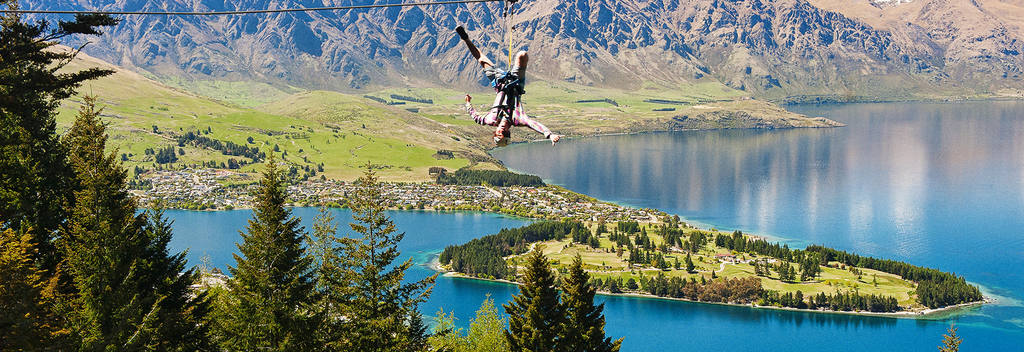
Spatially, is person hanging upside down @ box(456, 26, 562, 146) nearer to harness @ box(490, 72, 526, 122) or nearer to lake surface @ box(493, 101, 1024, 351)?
harness @ box(490, 72, 526, 122)

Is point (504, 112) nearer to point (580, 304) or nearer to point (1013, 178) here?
point (580, 304)

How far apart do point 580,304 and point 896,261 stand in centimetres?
8388

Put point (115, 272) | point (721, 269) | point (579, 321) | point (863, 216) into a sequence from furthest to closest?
point (863, 216)
point (721, 269)
point (579, 321)
point (115, 272)

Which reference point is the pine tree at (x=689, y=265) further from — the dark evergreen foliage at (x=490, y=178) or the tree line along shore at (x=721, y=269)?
the dark evergreen foliage at (x=490, y=178)

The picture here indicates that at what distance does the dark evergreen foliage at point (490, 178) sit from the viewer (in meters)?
166

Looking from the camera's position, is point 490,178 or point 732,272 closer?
point 732,272

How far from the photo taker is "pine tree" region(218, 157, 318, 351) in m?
Result: 19.9

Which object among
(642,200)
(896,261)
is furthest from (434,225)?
(896,261)

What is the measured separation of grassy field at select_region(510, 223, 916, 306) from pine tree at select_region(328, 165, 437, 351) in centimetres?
6466

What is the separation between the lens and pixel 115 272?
60.5 feet

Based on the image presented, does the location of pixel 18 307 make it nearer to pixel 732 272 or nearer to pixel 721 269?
pixel 732 272

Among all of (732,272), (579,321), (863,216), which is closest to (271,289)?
(579,321)

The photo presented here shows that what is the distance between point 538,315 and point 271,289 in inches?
464

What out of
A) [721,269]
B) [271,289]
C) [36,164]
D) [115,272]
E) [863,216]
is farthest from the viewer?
[863,216]
